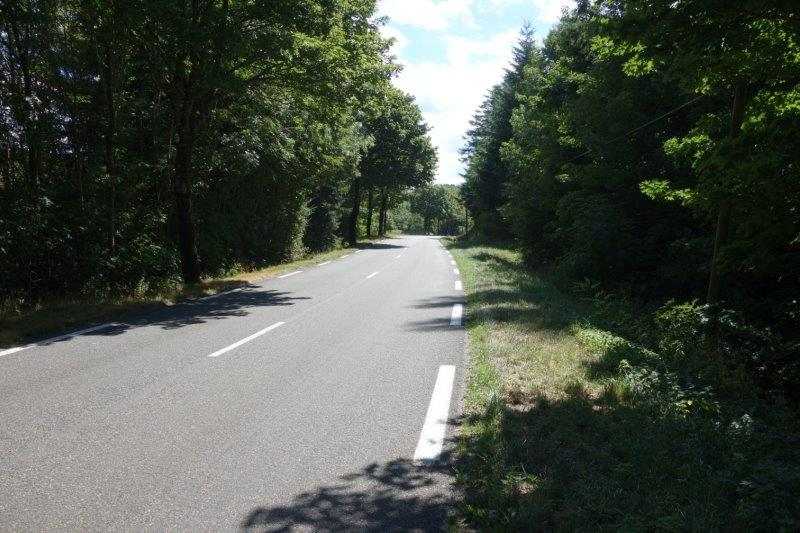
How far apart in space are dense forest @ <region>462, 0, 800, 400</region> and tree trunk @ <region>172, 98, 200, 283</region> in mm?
10443

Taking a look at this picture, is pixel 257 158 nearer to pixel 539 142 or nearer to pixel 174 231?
pixel 174 231

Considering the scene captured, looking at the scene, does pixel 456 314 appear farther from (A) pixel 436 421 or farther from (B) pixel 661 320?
(A) pixel 436 421

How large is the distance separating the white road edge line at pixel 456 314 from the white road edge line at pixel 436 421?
10.4 feet

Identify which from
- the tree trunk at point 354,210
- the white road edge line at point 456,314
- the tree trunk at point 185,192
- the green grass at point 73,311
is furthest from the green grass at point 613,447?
the tree trunk at point 354,210

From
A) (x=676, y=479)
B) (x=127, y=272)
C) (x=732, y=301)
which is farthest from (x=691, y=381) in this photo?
(x=127, y=272)

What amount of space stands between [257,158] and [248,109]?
12.6ft

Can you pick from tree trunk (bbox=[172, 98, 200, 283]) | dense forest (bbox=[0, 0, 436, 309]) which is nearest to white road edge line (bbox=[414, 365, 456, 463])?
dense forest (bbox=[0, 0, 436, 309])

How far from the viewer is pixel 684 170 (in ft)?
38.8

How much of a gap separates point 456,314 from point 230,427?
6352 mm

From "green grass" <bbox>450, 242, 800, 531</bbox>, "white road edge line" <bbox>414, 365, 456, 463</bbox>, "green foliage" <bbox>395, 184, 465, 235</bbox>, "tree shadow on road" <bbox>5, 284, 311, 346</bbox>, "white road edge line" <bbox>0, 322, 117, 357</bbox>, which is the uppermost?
"green foliage" <bbox>395, 184, 465, 235</bbox>

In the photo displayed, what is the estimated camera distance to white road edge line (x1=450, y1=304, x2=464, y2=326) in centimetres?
937

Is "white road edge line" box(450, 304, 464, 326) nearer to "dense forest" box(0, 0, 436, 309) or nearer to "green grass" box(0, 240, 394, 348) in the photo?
"green grass" box(0, 240, 394, 348)

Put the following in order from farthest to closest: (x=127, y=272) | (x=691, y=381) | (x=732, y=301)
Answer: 1. (x=127, y=272)
2. (x=732, y=301)
3. (x=691, y=381)

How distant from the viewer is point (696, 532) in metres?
2.78
